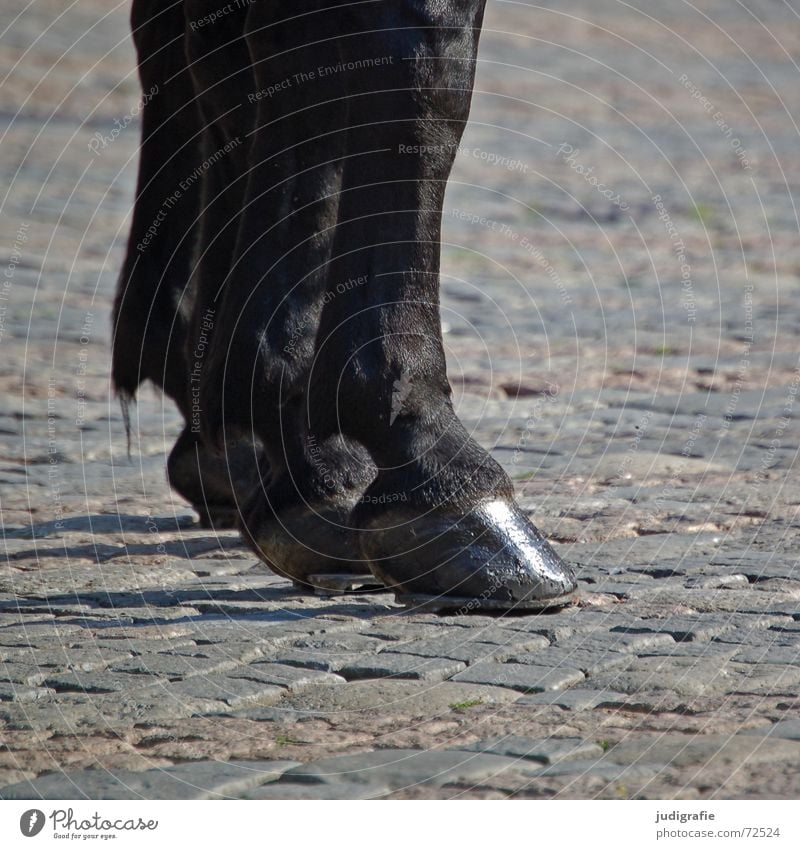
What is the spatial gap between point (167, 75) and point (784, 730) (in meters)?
2.37

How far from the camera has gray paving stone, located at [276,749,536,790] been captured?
2.15 m

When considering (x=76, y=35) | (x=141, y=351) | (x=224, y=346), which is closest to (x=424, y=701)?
(x=224, y=346)

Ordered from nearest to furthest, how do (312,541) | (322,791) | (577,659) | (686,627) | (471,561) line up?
(322,791) < (577,659) < (686,627) < (471,561) < (312,541)

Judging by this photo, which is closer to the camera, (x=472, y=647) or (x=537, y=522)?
(x=472, y=647)

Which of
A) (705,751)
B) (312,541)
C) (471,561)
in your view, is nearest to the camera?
(705,751)

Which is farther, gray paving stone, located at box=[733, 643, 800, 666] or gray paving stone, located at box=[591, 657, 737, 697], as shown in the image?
gray paving stone, located at box=[733, 643, 800, 666]

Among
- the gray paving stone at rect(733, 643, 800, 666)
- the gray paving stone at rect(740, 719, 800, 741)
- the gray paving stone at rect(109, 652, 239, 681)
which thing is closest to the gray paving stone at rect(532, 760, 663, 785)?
the gray paving stone at rect(740, 719, 800, 741)

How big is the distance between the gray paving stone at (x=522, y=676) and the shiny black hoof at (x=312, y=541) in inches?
22.3

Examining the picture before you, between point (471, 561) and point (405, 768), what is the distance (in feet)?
2.81

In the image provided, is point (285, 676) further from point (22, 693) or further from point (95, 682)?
point (22, 693)

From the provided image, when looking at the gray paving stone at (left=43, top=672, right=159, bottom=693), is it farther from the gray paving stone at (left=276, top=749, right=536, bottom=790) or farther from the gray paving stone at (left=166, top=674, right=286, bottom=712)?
the gray paving stone at (left=276, top=749, right=536, bottom=790)

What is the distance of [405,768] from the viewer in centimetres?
219

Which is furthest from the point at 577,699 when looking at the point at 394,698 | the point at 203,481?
the point at 203,481

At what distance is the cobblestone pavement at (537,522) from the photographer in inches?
89.3
